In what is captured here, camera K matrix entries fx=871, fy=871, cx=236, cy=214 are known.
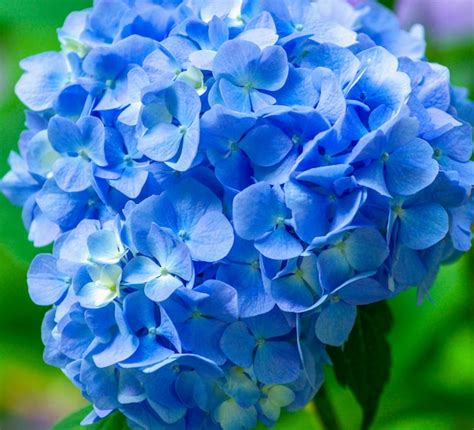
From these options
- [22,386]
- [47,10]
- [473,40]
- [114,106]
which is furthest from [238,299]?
[22,386]

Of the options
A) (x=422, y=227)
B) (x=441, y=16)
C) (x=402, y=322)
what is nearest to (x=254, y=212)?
(x=422, y=227)

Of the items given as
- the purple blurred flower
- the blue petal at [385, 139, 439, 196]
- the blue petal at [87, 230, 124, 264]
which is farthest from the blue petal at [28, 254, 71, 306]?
the purple blurred flower

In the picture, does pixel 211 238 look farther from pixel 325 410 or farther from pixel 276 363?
pixel 325 410

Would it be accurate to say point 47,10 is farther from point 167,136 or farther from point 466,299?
point 466,299

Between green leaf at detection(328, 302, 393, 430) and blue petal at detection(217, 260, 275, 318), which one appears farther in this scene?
green leaf at detection(328, 302, 393, 430)

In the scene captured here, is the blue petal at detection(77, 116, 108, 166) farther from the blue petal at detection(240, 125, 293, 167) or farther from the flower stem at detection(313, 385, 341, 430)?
the flower stem at detection(313, 385, 341, 430)

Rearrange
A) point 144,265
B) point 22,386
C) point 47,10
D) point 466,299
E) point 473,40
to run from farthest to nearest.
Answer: point 22,386 < point 473,40 < point 466,299 < point 47,10 < point 144,265
